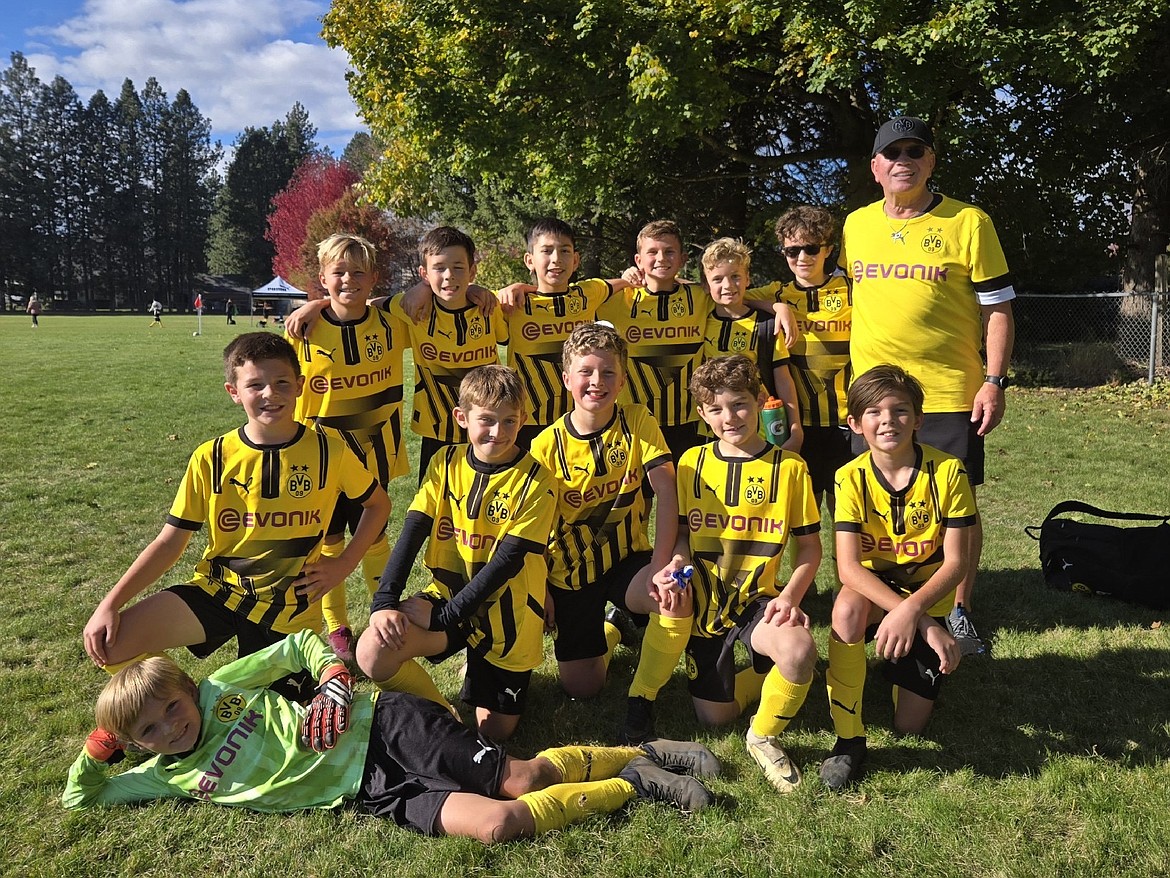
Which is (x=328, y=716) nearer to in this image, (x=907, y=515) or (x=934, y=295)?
(x=907, y=515)

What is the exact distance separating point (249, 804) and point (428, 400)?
2.31 m

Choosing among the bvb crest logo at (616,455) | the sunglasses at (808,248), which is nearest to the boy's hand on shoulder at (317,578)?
the bvb crest logo at (616,455)

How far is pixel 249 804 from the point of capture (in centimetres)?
264

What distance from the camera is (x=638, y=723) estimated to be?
10.3ft

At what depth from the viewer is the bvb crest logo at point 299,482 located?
3176mm

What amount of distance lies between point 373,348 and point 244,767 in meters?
2.16

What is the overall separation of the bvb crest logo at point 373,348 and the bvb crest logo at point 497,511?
1376 millimetres

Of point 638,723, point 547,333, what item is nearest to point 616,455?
point 638,723

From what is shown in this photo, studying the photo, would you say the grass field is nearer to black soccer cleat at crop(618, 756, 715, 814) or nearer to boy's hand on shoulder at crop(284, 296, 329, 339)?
black soccer cleat at crop(618, 756, 715, 814)

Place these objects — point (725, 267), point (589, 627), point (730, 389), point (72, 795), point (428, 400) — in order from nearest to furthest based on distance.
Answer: point (72, 795) < point (730, 389) < point (589, 627) < point (725, 267) < point (428, 400)

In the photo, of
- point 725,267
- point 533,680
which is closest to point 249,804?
point 533,680

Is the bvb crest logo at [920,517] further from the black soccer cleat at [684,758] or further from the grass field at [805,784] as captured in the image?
the black soccer cleat at [684,758]

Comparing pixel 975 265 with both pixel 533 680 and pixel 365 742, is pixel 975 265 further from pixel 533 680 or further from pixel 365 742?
pixel 365 742

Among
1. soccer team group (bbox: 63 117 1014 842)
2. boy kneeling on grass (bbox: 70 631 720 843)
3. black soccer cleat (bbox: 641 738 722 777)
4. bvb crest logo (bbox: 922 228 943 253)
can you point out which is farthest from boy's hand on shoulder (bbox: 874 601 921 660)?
bvb crest logo (bbox: 922 228 943 253)
